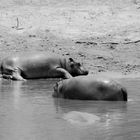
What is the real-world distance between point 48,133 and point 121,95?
260cm

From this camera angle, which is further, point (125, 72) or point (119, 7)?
point (119, 7)

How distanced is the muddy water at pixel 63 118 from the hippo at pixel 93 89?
0.55 feet

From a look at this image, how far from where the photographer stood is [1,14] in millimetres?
16219

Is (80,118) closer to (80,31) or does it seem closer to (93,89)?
(93,89)

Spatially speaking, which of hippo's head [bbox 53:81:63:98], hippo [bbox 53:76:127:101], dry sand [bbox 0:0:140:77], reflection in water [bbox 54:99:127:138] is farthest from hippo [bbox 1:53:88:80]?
reflection in water [bbox 54:99:127:138]

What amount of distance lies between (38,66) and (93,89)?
12.2ft

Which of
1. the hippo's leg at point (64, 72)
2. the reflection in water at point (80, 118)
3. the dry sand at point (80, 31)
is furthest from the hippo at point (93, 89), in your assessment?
the dry sand at point (80, 31)

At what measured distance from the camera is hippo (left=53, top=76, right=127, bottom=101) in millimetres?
9023

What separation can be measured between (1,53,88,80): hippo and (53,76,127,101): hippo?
9.25 ft

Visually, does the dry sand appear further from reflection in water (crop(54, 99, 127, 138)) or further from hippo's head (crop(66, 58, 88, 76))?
reflection in water (crop(54, 99, 127, 138))

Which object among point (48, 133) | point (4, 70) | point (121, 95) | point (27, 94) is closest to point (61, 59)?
point (4, 70)

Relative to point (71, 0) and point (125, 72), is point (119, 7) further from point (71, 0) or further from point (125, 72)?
point (125, 72)

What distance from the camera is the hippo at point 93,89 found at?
29.6ft

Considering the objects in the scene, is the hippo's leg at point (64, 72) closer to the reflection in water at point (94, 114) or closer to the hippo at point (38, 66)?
the hippo at point (38, 66)
